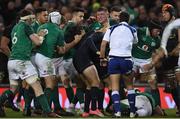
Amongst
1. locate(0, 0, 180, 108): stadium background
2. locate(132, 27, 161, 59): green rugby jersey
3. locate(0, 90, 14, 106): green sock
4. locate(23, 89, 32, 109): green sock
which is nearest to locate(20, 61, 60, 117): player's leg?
locate(0, 90, 14, 106): green sock

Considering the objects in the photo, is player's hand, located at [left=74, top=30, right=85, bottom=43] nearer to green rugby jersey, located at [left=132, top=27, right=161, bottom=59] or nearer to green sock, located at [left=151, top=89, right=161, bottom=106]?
green rugby jersey, located at [left=132, top=27, right=161, bottom=59]

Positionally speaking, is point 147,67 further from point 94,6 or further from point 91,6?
point 91,6

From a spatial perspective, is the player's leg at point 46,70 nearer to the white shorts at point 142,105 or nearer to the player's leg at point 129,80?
the player's leg at point 129,80

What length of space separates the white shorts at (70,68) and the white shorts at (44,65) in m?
1.39

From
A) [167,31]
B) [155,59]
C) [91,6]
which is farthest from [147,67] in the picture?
[91,6]

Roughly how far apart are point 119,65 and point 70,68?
99.6 inches

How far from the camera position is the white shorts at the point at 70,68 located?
18.8 m

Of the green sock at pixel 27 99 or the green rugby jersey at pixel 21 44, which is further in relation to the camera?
the green sock at pixel 27 99

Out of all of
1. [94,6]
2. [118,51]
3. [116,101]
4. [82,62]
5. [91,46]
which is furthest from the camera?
[94,6]

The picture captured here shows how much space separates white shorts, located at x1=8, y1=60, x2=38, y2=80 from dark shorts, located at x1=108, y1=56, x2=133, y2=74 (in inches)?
62.3

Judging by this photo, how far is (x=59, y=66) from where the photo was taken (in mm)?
18547

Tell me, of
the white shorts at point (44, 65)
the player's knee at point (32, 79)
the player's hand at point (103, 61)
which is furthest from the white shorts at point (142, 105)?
the player's knee at point (32, 79)

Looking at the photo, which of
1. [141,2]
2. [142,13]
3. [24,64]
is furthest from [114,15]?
[141,2]

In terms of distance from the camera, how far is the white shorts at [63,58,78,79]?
61.6 ft
